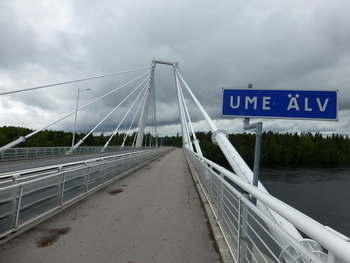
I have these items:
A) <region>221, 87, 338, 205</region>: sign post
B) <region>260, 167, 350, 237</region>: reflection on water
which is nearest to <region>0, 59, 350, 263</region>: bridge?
<region>221, 87, 338, 205</region>: sign post

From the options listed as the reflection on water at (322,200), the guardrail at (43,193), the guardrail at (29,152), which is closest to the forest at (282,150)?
the reflection on water at (322,200)

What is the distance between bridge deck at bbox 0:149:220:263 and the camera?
126 inches

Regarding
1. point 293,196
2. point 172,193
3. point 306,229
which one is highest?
point 306,229

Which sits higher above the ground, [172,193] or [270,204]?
[270,204]

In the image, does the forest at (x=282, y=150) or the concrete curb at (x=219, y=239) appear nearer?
the concrete curb at (x=219, y=239)

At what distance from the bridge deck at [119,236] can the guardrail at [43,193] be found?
0.31 m

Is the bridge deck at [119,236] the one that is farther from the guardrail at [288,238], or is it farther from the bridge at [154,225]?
the guardrail at [288,238]

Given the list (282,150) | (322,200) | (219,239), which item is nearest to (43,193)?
(219,239)

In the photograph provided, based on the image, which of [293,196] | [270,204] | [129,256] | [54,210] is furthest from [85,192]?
[293,196]

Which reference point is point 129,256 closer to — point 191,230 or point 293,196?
point 191,230

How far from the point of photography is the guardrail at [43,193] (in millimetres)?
3883

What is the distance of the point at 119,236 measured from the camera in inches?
153

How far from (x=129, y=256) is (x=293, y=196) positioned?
91.1 ft

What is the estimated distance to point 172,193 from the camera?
24.9 feet
